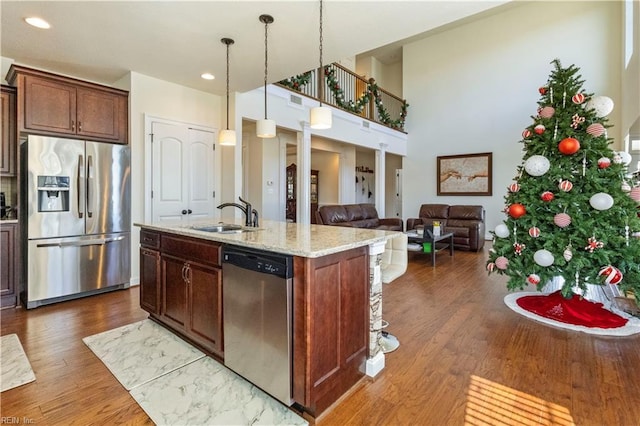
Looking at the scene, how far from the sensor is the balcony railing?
5902 mm

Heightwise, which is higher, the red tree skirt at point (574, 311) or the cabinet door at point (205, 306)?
the cabinet door at point (205, 306)

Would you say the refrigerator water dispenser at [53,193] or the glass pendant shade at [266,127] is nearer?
the glass pendant shade at [266,127]

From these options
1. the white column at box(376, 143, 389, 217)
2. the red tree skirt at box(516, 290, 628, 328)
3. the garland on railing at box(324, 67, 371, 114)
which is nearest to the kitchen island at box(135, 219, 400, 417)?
the red tree skirt at box(516, 290, 628, 328)

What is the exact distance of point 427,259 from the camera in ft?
18.7

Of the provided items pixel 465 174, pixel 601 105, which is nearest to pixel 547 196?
pixel 601 105

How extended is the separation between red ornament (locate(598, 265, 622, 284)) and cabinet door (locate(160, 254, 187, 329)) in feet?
11.2

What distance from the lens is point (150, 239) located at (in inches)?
107

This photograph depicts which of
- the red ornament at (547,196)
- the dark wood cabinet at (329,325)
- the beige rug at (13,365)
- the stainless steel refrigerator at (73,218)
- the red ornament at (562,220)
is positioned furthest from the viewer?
the stainless steel refrigerator at (73,218)

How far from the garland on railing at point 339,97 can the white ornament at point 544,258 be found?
4885 millimetres

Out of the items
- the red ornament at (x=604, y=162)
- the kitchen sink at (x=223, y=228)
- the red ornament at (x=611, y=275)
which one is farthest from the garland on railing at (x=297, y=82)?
the red ornament at (x=611, y=275)

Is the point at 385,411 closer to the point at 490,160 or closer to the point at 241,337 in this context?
the point at 241,337

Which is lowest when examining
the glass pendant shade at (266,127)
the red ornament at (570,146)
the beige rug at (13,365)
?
Answer: the beige rug at (13,365)

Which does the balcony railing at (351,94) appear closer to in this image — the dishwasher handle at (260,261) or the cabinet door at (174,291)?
the cabinet door at (174,291)

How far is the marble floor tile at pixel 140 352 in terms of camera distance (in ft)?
6.81
